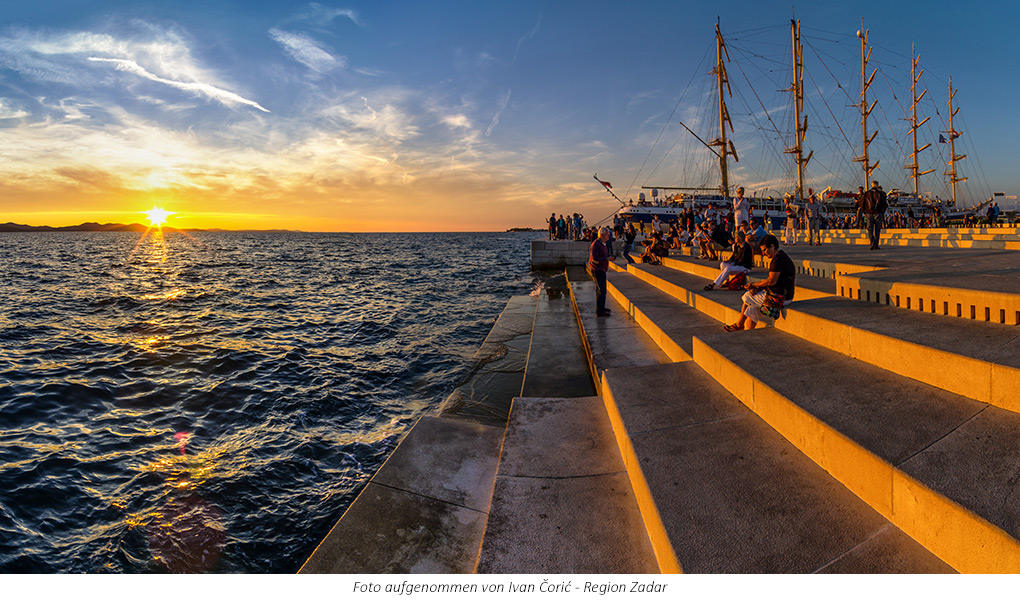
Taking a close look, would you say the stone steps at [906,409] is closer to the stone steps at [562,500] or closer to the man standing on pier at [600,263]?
the stone steps at [562,500]

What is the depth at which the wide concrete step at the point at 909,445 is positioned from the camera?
2.21 meters

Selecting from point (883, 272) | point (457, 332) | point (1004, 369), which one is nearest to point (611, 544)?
point (1004, 369)

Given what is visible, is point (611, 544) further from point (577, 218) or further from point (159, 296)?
point (577, 218)

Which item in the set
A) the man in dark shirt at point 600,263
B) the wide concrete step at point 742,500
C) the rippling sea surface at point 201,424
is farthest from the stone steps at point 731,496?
the man in dark shirt at point 600,263

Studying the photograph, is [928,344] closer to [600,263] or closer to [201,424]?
[600,263]

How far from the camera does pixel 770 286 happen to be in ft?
19.3

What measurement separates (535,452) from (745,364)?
2.12 meters

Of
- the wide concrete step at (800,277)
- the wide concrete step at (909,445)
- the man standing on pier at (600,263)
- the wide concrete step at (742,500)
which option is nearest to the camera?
the wide concrete step at (909,445)

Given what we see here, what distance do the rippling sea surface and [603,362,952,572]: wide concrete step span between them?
11.4 feet

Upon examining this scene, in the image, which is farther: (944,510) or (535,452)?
(535,452)

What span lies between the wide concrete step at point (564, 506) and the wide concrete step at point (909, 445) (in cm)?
130

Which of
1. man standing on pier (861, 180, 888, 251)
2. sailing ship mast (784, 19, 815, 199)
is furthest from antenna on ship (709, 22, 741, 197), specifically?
man standing on pier (861, 180, 888, 251)

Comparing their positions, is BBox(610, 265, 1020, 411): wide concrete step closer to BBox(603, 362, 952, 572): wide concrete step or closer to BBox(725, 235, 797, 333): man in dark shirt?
BBox(725, 235, 797, 333): man in dark shirt

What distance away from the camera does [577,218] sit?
40250 millimetres
